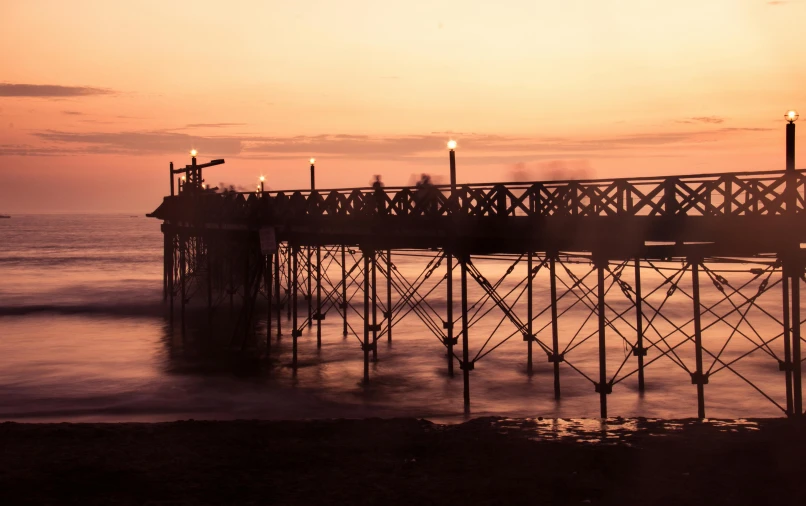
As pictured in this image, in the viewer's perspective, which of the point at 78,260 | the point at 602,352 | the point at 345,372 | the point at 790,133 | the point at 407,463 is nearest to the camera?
the point at 407,463

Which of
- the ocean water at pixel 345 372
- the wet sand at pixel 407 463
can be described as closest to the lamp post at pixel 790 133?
the ocean water at pixel 345 372

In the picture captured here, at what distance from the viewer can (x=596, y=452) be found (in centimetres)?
1350

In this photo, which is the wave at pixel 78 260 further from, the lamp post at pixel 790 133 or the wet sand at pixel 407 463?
the lamp post at pixel 790 133

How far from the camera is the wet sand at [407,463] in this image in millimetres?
11844

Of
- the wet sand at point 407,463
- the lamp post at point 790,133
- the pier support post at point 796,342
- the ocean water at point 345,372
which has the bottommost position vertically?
the ocean water at point 345,372

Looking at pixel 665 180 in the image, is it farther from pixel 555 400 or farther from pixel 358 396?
pixel 358 396

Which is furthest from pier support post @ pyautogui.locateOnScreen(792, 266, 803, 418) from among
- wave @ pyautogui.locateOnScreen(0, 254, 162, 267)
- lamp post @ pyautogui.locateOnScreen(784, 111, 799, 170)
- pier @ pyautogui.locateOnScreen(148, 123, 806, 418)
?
wave @ pyautogui.locateOnScreen(0, 254, 162, 267)

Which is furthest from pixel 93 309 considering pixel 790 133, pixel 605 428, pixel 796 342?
pixel 790 133

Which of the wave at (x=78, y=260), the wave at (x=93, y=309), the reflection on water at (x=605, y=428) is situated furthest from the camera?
the wave at (x=78, y=260)

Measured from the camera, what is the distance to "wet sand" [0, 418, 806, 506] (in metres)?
11.8

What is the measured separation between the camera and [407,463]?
13.3 metres

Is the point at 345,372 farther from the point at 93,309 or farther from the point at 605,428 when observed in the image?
the point at 93,309

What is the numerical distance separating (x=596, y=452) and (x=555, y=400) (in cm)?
840

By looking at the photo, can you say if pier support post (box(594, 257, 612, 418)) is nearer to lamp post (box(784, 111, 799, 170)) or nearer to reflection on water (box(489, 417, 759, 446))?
reflection on water (box(489, 417, 759, 446))
